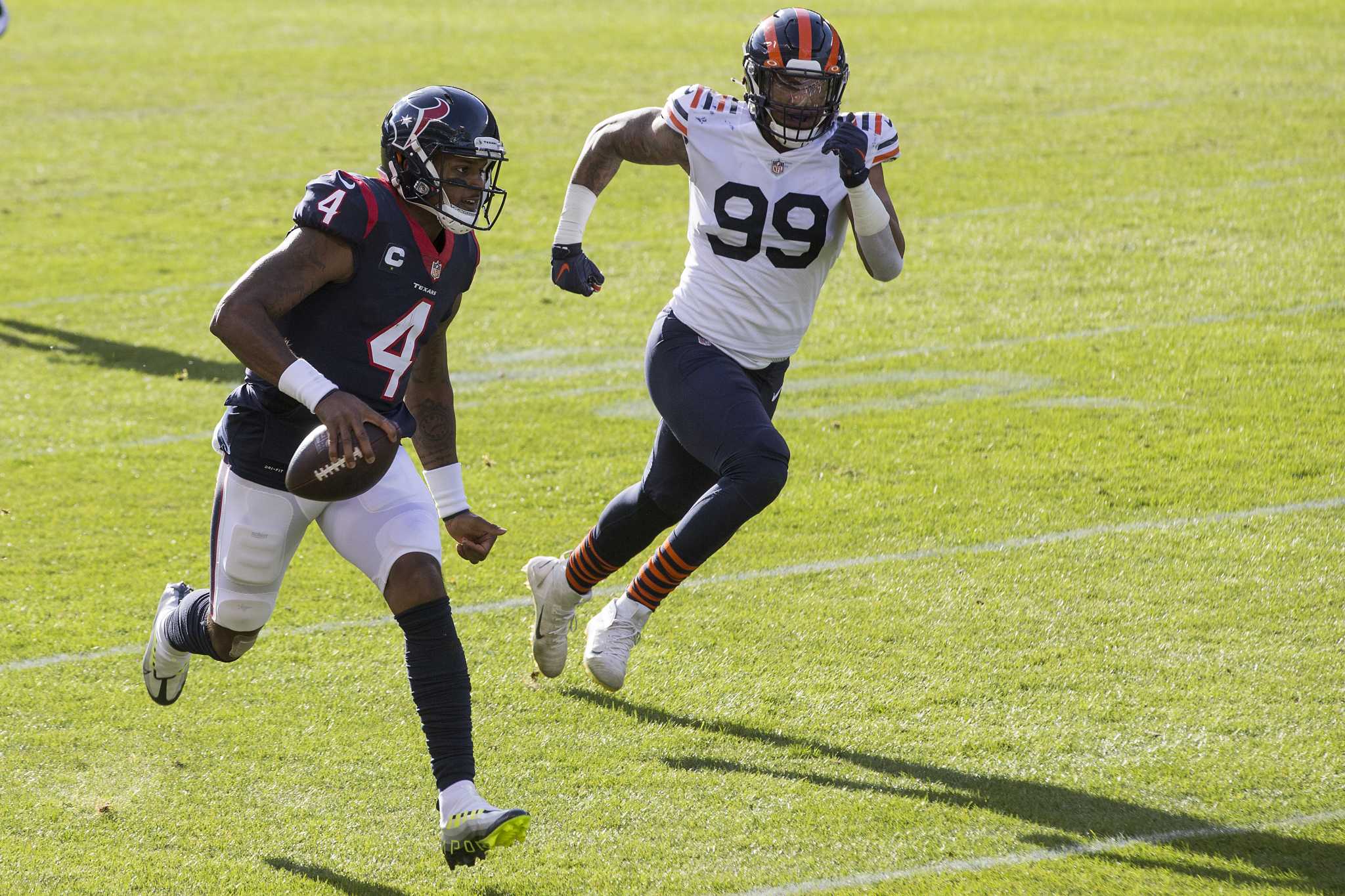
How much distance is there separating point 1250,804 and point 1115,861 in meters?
0.46

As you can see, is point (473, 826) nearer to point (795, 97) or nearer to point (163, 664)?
point (163, 664)

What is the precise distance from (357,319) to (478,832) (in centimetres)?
122

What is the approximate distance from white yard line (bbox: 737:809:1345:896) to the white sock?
0.60 m

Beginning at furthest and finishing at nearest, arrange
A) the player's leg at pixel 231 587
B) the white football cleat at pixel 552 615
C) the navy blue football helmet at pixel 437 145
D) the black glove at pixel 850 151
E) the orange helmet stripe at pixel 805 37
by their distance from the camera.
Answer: the white football cleat at pixel 552 615, the orange helmet stripe at pixel 805 37, the black glove at pixel 850 151, the player's leg at pixel 231 587, the navy blue football helmet at pixel 437 145

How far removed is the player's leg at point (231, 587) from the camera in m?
3.84

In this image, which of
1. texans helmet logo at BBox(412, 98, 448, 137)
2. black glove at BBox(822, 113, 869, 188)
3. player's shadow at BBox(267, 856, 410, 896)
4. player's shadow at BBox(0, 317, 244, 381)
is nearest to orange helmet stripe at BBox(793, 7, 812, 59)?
black glove at BBox(822, 113, 869, 188)

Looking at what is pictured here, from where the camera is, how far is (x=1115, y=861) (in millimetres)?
3492

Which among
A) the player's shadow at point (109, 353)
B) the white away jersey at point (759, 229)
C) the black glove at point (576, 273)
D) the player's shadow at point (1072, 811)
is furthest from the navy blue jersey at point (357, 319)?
the player's shadow at point (109, 353)

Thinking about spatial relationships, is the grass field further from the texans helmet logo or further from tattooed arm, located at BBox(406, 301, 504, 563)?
the texans helmet logo

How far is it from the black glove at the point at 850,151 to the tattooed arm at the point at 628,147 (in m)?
0.52

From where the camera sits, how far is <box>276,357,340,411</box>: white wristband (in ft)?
11.2

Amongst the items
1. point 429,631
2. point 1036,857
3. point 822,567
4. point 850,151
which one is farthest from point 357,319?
point 822,567

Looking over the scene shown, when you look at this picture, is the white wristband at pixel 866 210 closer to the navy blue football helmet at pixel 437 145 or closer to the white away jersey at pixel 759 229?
the white away jersey at pixel 759 229

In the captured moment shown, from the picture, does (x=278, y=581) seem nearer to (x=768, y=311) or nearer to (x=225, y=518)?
(x=225, y=518)
